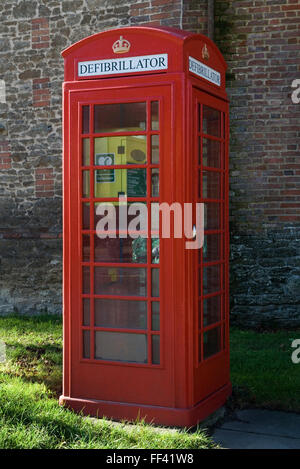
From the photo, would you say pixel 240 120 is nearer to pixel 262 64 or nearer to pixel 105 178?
pixel 262 64

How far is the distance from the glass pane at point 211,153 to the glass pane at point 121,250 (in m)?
0.82

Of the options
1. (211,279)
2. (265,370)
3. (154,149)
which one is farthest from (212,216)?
(265,370)

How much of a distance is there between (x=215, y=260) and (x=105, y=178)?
1102mm

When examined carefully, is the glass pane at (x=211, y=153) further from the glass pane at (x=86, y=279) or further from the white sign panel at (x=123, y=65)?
the glass pane at (x=86, y=279)

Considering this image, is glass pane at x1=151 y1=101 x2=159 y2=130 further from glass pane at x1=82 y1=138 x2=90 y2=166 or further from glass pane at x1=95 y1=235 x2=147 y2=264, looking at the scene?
glass pane at x1=95 y1=235 x2=147 y2=264

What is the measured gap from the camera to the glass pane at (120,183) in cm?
440

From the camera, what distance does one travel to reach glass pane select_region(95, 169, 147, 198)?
4.40 meters

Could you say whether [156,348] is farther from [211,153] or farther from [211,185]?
[211,153]

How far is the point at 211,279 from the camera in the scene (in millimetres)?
4742

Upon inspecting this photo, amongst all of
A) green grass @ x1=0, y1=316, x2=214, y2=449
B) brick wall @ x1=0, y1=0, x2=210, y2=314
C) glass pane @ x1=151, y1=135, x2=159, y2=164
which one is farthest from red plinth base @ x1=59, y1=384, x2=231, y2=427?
brick wall @ x1=0, y1=0, x2=210, y2=314

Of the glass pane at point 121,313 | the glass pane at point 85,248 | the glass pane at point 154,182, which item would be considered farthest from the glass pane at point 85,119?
the glass pane at point 121,313

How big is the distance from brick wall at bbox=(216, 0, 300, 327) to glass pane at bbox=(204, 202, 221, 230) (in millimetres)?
3175

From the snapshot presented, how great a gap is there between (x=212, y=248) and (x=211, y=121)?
999mm
